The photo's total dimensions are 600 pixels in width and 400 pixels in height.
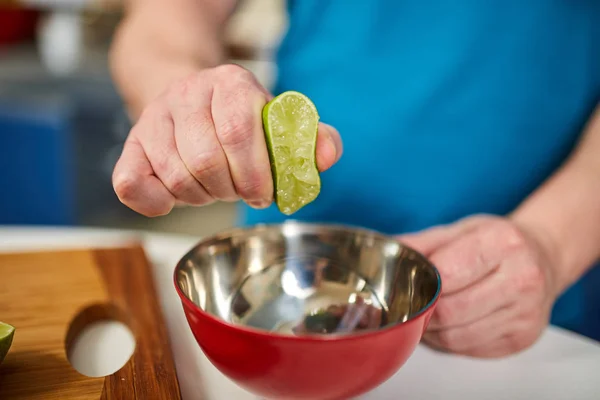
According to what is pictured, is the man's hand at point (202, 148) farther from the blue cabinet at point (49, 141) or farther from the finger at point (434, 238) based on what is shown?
the blue cabinet at point (49, 141)

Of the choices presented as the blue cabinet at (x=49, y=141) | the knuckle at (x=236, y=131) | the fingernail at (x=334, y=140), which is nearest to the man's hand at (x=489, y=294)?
the fingernail at (x=334, y=140)

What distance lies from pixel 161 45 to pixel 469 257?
59 cm

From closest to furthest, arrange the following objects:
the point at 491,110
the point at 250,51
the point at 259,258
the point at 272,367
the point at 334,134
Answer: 1. the point at 272,367
2. the point at 334,134
3. the point at 259,258
4. the point at 491,110
5. the point at 250,51

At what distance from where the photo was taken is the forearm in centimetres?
80

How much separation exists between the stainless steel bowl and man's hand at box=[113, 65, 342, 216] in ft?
0.34

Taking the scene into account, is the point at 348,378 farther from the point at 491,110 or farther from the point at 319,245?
the point at 491,110

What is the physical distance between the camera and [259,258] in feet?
2.32

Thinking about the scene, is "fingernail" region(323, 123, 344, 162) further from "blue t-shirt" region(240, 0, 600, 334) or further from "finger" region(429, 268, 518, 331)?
"blue t-shirt" region(240, 0, 600, 334)

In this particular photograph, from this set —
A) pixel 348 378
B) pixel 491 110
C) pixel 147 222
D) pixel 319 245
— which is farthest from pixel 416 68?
pixel 147 222

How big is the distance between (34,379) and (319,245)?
0.36 m

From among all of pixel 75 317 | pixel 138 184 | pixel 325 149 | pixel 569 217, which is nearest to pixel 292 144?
pixel 325 149

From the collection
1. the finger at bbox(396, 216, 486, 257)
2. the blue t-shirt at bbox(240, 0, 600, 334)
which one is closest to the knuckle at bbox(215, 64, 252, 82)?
the finger at bbox(396, 216, 486, 257)

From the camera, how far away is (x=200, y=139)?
0.53 m

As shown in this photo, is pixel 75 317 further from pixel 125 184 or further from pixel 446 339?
pixel 446 339
